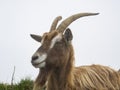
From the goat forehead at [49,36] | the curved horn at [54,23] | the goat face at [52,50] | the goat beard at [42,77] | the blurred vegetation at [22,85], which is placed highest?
the curved horn at [54,23]

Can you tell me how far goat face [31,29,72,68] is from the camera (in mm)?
15984

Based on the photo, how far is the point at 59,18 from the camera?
1831 cm

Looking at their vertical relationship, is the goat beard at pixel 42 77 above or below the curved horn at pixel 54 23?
below

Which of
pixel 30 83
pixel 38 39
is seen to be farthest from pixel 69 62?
pixel 30 83

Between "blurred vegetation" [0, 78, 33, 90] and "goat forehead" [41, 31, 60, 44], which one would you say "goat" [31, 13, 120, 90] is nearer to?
"goat forehead" [41, 31, 60, 44]

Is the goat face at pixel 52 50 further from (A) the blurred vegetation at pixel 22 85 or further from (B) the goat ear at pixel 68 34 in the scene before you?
(A) the blurred vegetation at pixel 22 85

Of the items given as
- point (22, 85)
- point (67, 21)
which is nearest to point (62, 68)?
point (67, 21)

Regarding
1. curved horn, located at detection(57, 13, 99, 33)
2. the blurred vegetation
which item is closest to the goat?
curved horn, located at detection(57, 13, 99, 33)

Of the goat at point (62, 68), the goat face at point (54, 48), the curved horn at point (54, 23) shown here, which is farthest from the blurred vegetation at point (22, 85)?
the goat face at point (54, 48)

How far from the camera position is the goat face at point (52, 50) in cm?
1598

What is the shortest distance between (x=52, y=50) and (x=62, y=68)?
71 cm

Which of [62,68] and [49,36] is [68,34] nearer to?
[49,36]

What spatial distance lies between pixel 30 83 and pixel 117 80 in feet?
29.9

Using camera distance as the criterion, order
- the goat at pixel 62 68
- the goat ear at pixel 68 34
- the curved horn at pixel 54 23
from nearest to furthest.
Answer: the goat at pixel 62 68 < the goat ear at pixel 68 34 < the curved horn at pixel 54 23
